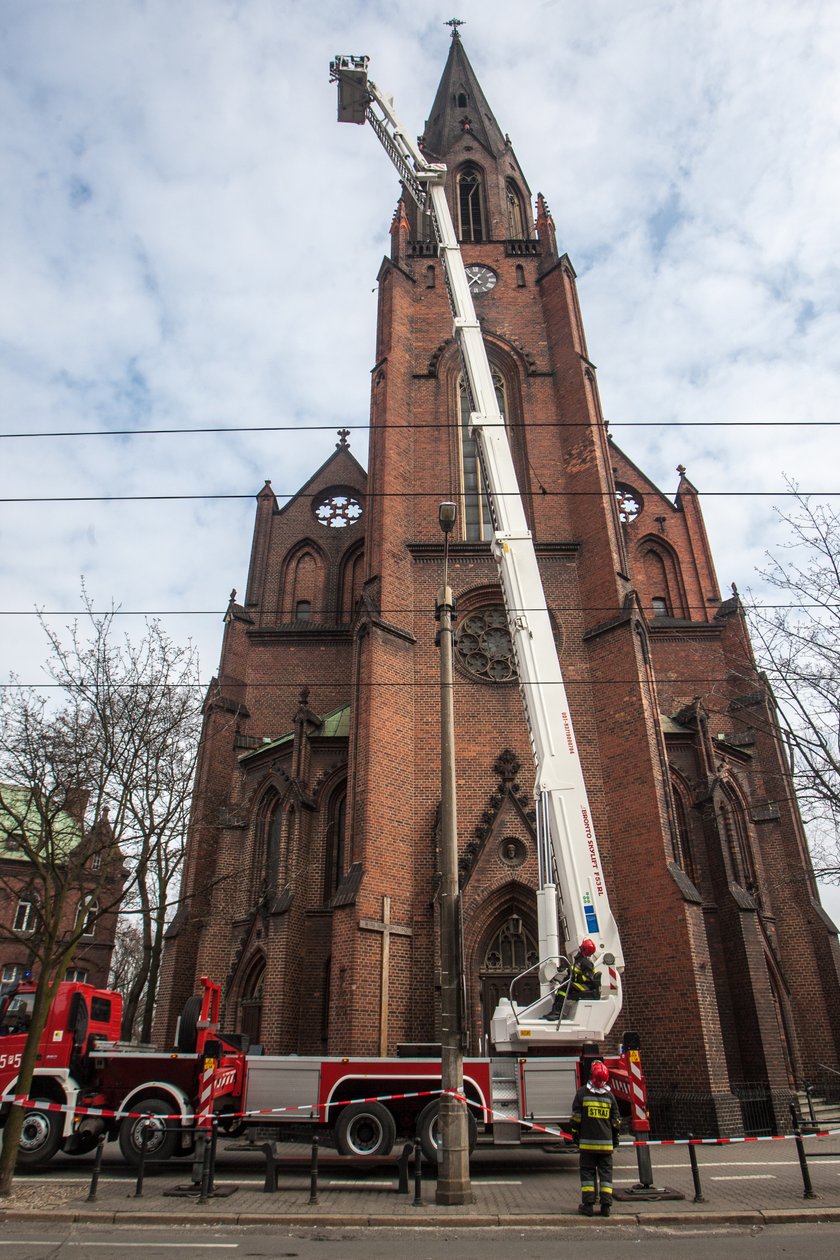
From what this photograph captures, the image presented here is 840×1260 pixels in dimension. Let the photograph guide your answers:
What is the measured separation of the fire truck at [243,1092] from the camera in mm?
10867

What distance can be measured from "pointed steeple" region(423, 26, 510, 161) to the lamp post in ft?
100

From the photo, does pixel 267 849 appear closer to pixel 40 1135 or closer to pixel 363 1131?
pixel 40 1135

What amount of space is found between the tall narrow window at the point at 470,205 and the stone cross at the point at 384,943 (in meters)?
23.9

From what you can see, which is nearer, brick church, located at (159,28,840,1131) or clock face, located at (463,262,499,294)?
brick church, located at (159,28,840,1131)

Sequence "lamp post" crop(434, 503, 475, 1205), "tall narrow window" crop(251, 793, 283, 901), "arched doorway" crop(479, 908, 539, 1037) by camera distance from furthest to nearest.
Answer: "tall narrow window" crop(251, 793, 283, 901)
"arched doorway" crop(479, 908, 539, 1037)
"lamp post" crop(434, 503, 475, 1205)

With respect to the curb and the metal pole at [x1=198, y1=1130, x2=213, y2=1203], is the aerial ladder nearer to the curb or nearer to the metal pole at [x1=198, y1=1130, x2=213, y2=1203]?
the curb

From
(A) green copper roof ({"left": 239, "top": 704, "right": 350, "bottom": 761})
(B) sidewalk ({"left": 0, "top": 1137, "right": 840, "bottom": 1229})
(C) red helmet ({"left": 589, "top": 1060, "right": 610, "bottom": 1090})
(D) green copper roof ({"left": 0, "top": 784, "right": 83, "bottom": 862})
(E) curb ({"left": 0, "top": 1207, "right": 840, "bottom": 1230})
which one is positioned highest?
(A) green copper roof ({"left": 239, "top": 704, "right": 350, "bottom": 761})

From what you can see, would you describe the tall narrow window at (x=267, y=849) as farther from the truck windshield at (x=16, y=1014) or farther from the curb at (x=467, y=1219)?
the curb at (x=467, y=1219)

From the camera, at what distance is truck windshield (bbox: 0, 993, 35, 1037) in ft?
40.1

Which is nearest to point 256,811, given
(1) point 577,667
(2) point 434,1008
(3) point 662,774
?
(2) point 434,1008

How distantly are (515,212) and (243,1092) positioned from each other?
31.8 m

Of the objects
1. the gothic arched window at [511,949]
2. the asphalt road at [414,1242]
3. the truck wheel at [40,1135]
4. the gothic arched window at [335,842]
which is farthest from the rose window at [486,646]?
the asphalt road at [414,1242]

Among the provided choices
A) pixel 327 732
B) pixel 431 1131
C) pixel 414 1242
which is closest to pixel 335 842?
pixel 327 732

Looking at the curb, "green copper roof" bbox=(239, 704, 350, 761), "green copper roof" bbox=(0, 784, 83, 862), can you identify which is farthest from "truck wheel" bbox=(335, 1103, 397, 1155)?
"green copper roof" bbox=(239, 704, 350, 761)
